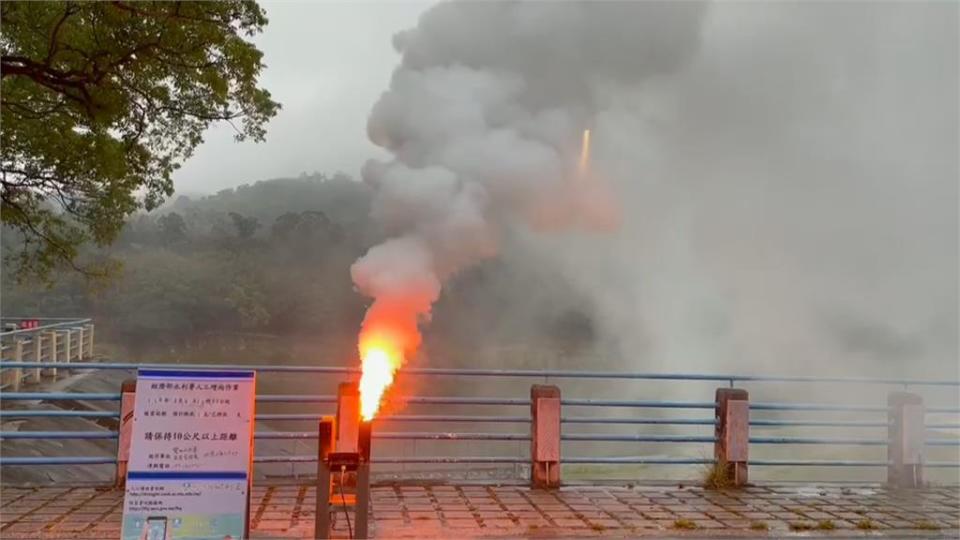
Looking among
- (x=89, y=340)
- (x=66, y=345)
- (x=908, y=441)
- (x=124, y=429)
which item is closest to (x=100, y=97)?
→ (x=124, y=429)

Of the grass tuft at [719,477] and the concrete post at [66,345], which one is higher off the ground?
the concrete post at [66,345]

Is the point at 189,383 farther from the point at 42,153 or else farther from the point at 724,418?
the point at 42,153

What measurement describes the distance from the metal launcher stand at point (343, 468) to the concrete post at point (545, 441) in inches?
138

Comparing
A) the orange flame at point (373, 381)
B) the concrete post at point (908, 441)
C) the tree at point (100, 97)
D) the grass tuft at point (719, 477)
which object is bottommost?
the grass tuft at point (719, 477)

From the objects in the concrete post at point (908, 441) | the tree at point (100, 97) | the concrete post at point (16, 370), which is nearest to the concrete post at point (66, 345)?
the concrete post at point (16, 370)

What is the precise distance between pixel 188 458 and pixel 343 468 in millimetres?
1047

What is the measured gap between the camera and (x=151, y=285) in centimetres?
6241

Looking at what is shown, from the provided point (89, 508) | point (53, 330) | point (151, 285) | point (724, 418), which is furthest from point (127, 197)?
point (151, 285)

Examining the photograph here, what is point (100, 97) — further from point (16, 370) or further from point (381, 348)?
point (16, 370)

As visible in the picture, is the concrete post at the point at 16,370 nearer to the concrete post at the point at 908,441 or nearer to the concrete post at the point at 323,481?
the concrete post at the point at 323,481

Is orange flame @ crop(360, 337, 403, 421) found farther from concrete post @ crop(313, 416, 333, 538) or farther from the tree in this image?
the tree

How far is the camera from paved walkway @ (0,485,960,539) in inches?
255

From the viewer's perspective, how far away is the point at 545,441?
8242 mm

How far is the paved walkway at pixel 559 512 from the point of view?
6.47 m
